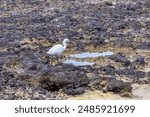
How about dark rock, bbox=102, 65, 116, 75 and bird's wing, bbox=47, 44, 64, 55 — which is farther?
bird's wing, bbox=47, 44, 64, 55

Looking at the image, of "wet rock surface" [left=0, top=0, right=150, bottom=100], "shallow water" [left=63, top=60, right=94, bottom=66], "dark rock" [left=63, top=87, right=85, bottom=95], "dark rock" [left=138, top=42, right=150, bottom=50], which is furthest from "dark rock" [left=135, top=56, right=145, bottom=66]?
"dark rock" [left=63, top=87, right=85, bottom=95]

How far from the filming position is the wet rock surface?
11758 millimetres

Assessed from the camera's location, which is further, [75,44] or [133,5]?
[133,5]

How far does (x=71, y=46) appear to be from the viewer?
1608 centimetres

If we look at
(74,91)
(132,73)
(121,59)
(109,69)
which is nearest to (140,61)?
(121,59)

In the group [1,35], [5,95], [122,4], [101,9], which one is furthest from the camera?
[122,4]

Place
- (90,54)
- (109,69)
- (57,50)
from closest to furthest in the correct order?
(109,69), (57,50), (90,54)

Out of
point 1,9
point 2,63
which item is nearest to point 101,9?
point 1,9

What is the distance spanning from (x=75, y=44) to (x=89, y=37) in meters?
1.02

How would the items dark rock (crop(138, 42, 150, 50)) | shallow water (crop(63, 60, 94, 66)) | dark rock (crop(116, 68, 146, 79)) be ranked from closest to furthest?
dark rock (crop(116, 68, 146, 79)) → shallow water (crop(63, 60, 94, 66)) → dark rock (crop(138, 42, 150, 50))

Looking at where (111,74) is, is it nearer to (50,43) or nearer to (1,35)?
(50,43)

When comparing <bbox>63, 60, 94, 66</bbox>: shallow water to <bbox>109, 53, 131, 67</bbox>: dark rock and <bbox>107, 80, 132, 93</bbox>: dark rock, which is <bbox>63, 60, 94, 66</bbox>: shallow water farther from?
<bbox>107, 80, 132, 93</bbox>: dark rock

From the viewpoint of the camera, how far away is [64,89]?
38.1ft

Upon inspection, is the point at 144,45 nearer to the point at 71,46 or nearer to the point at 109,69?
the point at 71,46
